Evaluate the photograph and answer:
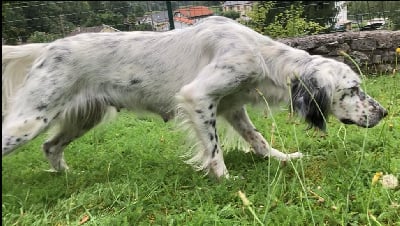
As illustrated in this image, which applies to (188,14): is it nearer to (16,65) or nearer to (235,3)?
(235,3)

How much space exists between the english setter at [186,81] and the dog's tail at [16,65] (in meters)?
0.01

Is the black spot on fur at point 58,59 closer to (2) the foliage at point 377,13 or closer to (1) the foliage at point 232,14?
(1) the foliage at point 232,14

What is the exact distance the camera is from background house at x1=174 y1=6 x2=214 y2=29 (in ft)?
25.7

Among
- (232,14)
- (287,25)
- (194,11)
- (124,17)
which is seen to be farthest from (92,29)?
(287,25)

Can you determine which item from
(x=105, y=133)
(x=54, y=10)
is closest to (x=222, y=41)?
(x=105, y=133)

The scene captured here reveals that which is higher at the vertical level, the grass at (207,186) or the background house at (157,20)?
the background house at (157,20)

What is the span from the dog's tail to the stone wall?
16.6ft

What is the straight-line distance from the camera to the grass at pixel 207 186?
103 inches

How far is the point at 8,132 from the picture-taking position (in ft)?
12.4

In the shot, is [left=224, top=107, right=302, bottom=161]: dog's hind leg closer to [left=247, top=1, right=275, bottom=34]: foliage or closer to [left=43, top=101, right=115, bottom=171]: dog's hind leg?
[left=43, top=101, right=115, bottom=171]: dog's hind leg

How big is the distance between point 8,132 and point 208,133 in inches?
59.4

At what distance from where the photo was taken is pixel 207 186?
3381 mm

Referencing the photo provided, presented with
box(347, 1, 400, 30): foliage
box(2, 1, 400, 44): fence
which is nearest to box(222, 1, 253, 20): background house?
box(2, 1, 400, 44): fence

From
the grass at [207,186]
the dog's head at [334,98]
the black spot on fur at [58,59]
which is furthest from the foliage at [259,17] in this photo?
the black spot on fur at [58,59]
